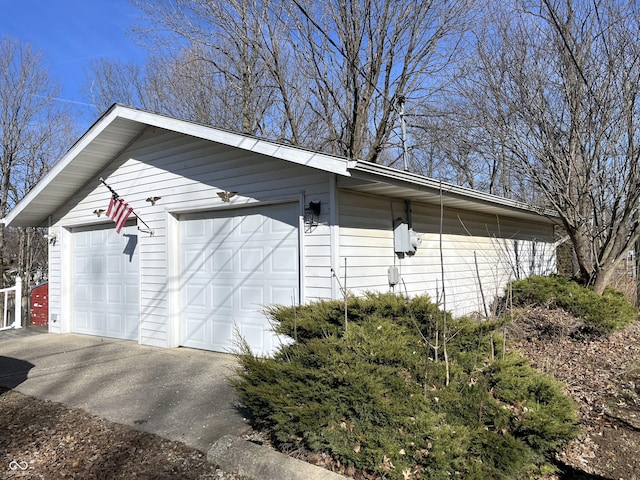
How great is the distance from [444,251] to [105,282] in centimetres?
630

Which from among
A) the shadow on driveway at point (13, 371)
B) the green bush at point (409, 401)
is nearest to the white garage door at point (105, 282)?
the shadow on driveway at point (13, 371)

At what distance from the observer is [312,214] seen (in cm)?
558

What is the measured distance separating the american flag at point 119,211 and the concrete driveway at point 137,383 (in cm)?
208

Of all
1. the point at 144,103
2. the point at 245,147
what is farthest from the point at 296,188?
the point at 144,103

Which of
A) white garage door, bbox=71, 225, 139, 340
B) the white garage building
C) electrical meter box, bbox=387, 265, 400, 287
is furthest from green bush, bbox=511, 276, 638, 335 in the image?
white garage door, bbox=71, 225, 139, 340

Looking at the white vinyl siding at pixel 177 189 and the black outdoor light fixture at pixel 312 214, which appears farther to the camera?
the white vinyl siding at pixel 177 189

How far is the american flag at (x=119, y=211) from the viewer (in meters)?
7.47

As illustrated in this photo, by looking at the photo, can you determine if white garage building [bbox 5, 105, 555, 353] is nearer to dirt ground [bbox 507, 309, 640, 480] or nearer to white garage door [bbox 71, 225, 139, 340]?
white garage door [bbox 71, 225, 139, 340]

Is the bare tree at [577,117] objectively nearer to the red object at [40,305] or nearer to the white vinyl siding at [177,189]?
the white vinyl siding at [177,189]

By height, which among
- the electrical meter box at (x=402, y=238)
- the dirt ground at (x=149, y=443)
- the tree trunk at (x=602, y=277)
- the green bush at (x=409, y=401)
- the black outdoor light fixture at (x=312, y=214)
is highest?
the black outdoor light fixture at (x=312, y=214)

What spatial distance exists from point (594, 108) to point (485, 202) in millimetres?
2310

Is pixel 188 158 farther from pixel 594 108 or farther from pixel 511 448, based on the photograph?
pixel 594 108

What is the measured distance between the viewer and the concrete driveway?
13.0 ft

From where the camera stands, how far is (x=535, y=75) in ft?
24.8
